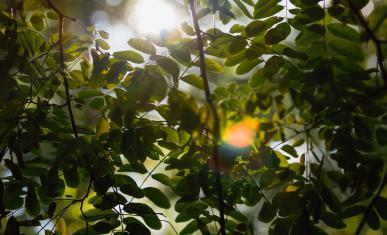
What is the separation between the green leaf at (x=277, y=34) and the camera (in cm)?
221

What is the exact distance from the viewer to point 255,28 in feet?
7.36

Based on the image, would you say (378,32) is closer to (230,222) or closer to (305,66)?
(305,66)

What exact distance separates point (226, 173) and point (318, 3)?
0.92m

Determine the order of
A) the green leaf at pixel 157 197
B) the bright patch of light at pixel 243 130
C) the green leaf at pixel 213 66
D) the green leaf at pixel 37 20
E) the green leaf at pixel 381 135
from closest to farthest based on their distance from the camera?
1. the bright patch of light at pixel 243 130
2. the green leaf at pixel 381 135
3. the green leaf at pixel 213 66
4. the green leaf at pixel 157 197
5. the green leaf at pixel 37 20

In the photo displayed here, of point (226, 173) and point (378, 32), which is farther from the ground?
point (378, 32)

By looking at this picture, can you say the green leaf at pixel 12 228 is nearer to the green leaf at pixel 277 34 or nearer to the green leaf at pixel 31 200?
the green leaf at pixel 31 200

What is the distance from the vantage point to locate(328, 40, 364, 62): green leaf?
211cm

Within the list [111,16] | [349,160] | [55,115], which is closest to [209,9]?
[349,160]

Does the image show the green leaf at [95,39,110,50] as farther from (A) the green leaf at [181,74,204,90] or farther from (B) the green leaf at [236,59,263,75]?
(B) the green leaf at [236,59,263,75]

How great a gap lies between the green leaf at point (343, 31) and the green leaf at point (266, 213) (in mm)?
889

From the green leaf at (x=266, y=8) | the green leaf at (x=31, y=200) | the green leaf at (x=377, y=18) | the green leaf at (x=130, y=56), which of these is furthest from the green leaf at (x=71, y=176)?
the green leaf at (x=377, y=18)

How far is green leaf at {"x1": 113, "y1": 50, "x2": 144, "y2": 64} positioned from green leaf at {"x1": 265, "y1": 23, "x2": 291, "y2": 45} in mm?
640

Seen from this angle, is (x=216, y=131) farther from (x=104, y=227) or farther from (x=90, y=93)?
(x=90, y=93)

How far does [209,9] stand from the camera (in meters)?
2.15
